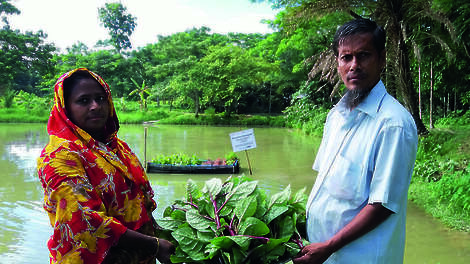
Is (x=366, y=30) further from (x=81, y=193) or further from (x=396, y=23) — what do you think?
(x=396, y=23)

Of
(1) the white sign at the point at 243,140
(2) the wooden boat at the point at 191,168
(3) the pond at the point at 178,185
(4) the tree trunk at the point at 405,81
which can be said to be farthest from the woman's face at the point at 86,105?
(4) the tree trunk at the point at 405,81

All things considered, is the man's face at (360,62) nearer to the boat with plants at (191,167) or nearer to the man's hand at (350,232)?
the man's hand at (350,232)

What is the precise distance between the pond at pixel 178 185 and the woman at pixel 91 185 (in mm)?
3322

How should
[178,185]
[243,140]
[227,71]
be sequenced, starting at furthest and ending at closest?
1. [227,71]
2. [178,185]
3. [243,140]

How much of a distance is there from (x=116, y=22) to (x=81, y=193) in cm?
4192

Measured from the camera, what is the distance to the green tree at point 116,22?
128 feet

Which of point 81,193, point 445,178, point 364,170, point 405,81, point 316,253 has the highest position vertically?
point 405,81

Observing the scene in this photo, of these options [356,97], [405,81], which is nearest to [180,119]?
[405,81]

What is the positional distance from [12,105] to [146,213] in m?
28.3

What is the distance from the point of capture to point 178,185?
25.1 ft

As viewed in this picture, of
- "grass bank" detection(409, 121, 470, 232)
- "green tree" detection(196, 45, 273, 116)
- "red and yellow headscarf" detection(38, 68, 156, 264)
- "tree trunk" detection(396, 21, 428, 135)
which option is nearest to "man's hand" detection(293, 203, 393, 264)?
"red and yellow headscarf" detection(38, 68, 156, 264)

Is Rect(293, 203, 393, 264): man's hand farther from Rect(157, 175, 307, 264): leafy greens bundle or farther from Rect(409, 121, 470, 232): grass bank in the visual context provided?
Rect(409, 121, 470, 232): grass bank

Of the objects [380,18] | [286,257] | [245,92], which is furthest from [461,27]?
[245,92]

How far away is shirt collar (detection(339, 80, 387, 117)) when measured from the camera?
122 centimetres
